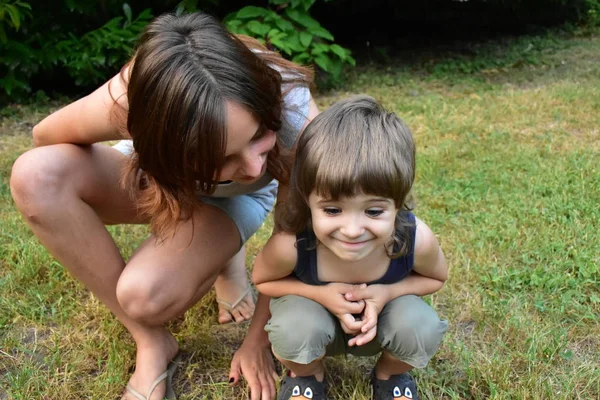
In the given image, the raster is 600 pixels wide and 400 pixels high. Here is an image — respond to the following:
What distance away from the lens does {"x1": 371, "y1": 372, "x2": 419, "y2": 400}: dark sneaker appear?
5.57 ft

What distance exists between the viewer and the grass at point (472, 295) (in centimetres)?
181

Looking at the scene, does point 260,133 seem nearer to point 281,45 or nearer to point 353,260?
point 353,260

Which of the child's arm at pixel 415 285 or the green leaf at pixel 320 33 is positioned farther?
the green leaf at pixel 320 33

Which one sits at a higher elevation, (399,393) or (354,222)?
(354,222)

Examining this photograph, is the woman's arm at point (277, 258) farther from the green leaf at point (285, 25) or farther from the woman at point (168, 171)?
the green leaf at point (285, 25)

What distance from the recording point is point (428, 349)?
1.57 metres

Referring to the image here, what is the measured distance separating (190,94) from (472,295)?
1358mm

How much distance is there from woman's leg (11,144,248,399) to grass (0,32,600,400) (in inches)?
5.3

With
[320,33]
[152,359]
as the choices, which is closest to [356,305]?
[152,359]

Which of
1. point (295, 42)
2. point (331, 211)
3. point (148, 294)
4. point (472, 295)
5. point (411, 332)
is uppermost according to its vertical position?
point (331, 211)

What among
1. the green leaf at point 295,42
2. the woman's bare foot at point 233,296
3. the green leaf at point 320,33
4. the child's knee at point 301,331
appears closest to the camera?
the child's knee at point 301,331

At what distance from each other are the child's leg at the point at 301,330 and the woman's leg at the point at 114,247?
0.35m

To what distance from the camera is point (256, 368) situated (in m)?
1.84

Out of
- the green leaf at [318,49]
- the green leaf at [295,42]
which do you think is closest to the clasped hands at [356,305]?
the green leaf at [295,42]
